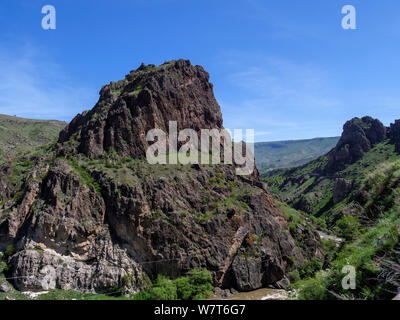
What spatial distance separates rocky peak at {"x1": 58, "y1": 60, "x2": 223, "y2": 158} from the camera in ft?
238

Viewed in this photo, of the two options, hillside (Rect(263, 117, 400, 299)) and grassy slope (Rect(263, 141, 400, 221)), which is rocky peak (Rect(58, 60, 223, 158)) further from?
grassy slope (Rect(263, 141, 400, 221))

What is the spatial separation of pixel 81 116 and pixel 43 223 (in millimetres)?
47768

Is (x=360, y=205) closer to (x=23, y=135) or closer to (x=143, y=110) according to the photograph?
(x=143, y=110)

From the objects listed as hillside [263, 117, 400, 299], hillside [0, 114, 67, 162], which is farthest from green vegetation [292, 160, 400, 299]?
hillside [0, 114, 67, 162]

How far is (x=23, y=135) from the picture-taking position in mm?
159000

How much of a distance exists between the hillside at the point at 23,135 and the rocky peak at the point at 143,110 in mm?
48947

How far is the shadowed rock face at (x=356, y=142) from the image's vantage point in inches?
6742

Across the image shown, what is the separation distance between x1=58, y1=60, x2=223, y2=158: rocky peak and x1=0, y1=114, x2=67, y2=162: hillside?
161 feet

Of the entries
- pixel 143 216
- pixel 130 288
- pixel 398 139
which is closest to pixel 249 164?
pixel 143 216

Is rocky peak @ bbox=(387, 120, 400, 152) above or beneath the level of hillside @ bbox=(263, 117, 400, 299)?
above

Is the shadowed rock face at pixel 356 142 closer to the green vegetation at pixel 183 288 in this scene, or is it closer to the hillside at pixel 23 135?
the green vegetation at pixel 183 288
